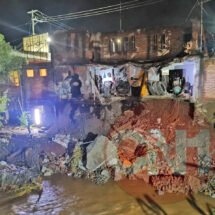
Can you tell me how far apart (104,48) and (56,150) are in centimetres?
1091

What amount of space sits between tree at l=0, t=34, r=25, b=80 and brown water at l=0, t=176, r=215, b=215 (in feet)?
42.9

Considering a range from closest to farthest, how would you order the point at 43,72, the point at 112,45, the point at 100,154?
the point at 100,154 → the point at 112,45 → the point at 43,72

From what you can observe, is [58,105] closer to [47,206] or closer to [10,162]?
[10,162]

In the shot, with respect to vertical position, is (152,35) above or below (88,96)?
above

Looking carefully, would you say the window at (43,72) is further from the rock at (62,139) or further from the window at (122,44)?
the rock at (62,139)

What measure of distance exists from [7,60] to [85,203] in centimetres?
1587

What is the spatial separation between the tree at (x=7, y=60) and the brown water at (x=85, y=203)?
13.1 m

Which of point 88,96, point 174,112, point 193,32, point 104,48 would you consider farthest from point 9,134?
point 193,32

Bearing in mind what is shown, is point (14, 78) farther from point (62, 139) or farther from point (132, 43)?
point (132, 43)

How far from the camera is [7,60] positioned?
24.3 metres

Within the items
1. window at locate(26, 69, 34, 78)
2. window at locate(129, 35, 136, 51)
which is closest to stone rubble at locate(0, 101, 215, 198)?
window at locate(129, 35, 136, 51)

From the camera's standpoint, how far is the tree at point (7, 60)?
23378mm

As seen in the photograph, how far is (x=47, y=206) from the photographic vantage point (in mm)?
13734

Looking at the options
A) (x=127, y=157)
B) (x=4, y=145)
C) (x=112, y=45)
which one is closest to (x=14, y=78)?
(x=4, y=145)
